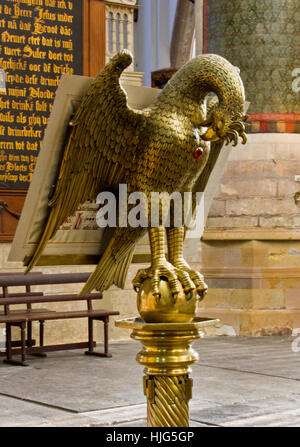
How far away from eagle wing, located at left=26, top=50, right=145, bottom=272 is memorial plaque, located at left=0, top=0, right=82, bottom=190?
194 inches

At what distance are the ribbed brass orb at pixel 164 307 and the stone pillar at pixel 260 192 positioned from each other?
6.28 meters

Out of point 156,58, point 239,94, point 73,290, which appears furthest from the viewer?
point 156,58

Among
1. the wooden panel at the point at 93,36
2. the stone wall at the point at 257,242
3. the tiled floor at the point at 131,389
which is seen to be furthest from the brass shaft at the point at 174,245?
the stone wall at the point at 257,242

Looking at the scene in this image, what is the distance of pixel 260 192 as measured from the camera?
27.6ft

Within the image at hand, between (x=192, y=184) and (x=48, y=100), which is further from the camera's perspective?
(x=48, y=100)

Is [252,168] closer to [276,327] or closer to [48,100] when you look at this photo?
[276,327]

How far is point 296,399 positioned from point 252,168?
12.3ft

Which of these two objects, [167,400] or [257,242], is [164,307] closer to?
[167,400]

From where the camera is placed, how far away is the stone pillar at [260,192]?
8266 mm

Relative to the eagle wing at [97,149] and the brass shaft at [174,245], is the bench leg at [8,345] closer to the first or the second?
the eagle wing at [97,149]

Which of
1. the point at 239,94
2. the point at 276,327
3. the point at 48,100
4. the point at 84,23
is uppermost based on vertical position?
the point at 84,23

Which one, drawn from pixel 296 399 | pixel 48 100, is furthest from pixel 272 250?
pixel 296 399

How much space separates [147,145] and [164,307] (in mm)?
706

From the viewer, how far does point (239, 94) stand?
2.47 meters
